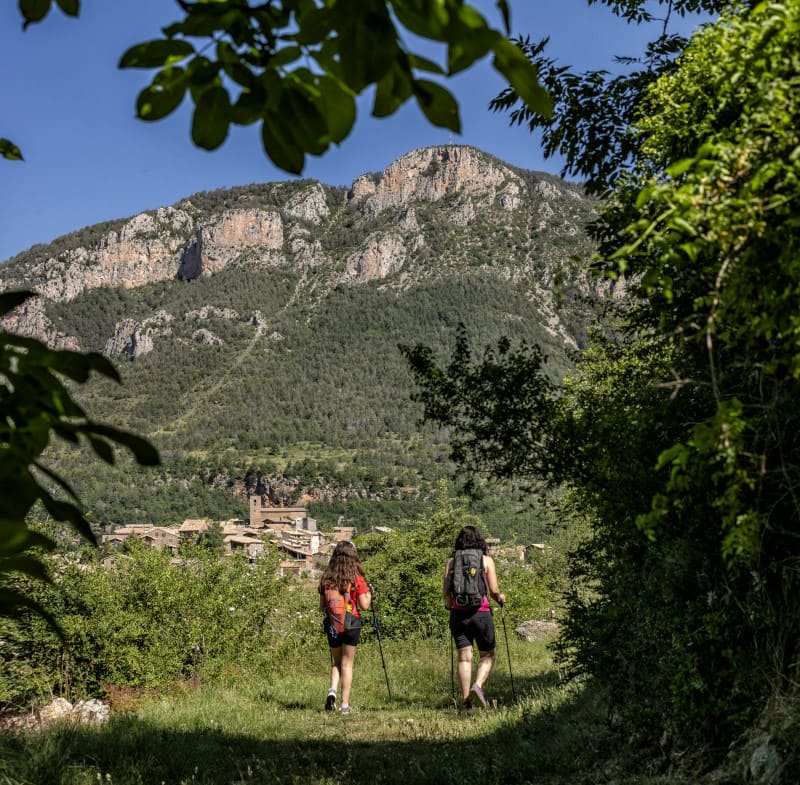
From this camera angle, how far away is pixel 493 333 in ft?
325

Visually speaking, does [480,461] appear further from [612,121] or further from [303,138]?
[303,138]

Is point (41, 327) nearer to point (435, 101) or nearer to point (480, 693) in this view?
point (480, 693)

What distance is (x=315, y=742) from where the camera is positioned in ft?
18.2

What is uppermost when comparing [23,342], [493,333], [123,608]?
[493,333]

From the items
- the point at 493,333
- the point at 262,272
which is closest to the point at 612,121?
the point at 493,333

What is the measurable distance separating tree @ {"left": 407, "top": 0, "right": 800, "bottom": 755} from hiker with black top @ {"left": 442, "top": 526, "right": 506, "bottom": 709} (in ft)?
6.16

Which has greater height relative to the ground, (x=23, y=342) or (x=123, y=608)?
(x=23, y=342)

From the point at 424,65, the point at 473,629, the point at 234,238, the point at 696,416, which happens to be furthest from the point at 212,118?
the point at 234,238

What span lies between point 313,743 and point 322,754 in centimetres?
40

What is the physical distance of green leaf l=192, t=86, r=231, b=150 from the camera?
952mm

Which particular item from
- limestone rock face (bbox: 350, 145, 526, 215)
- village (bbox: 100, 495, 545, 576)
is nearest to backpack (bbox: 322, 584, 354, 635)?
village (bbox: 100, 495, 545, 576)

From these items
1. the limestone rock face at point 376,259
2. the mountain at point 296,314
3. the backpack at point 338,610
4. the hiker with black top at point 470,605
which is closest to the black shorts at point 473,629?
the hiker with black top at point 470,605

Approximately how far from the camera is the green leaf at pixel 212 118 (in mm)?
952

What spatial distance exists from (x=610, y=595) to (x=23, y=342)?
4.25m
